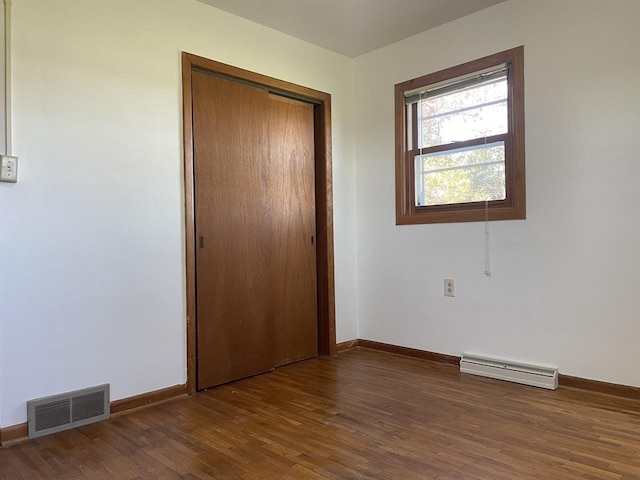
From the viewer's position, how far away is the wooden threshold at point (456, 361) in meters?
2.46

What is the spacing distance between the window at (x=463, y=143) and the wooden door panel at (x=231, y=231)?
106cm

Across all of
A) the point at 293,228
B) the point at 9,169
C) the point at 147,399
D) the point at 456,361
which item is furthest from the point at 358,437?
the point at 9,169

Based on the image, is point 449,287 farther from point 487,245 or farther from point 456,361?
point 456,361

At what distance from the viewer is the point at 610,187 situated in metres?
2.50

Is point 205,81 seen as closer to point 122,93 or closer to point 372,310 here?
point 122,93

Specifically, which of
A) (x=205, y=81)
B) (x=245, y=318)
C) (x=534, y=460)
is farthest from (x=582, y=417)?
(x=205, y=81)

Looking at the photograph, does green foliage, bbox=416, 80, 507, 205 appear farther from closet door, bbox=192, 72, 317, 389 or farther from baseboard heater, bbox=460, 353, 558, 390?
baseboard heater, bbox=460, 353, 558, 390

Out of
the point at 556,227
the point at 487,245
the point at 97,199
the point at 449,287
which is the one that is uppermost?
the point at 97,199

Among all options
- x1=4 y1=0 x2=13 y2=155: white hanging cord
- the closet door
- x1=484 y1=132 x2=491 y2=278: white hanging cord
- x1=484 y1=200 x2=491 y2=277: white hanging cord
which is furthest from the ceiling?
x1=484 y1=200 x2=491 y2=277: white hanging cord

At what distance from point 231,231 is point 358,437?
149 centimetres

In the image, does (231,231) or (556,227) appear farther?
(231,231)

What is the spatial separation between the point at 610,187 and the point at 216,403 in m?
2.46

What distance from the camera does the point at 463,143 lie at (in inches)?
122

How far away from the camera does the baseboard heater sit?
265 centimetres
